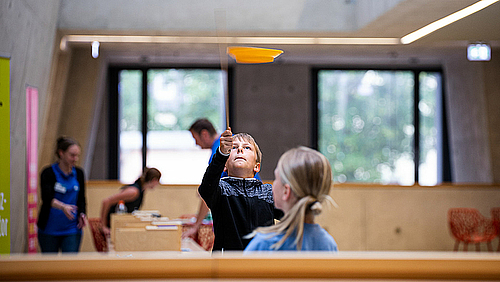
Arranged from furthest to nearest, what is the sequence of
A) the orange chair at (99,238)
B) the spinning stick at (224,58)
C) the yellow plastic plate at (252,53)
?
the orange chair at (99,238), the yellow plastic plate at (252,53), the spinning stick at (224,58)

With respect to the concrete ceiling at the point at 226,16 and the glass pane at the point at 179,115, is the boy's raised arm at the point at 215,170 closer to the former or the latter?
the concrete ceiling at the point at 226,16

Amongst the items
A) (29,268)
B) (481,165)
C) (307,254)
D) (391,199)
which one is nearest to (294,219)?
(307,254)

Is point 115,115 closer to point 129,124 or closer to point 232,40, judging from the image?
point 129,124

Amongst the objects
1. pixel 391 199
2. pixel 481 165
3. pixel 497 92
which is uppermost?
pixel 497 92

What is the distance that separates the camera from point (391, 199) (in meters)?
7.71

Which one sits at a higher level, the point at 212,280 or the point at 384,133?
the point at 384,133

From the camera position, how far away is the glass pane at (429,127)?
9.60 metres

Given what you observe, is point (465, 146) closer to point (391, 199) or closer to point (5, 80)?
point (391, 199)

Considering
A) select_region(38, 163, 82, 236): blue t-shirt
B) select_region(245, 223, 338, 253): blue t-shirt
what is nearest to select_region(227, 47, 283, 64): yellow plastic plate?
select_region(245, 223, 338, 253): blue t-shirt

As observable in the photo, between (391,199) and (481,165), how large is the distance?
2101 mm

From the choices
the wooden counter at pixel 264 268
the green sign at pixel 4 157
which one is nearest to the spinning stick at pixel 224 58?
the wooden counter at pixel 264 268

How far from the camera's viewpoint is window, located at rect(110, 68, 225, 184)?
9.46 metres

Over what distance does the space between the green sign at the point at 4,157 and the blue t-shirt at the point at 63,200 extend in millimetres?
471

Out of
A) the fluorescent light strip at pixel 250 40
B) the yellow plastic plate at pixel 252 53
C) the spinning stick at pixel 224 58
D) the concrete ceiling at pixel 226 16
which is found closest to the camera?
the spinning stick at pixel 224 58
